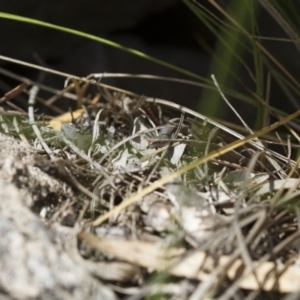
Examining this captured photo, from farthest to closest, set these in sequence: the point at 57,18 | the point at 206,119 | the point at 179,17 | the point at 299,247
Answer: the point at 179,17
the point at 57,18
the point at 206,119
the point at 299,247

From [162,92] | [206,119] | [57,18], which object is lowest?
[162,92]

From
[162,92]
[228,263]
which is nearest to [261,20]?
[162,92]

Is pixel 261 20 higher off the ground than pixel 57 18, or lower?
higher

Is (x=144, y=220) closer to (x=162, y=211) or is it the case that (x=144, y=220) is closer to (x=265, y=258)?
(x=162, y=211)

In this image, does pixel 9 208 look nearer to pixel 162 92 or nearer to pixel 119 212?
pixel 119 212

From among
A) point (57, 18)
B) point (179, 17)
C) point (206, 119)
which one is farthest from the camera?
point (179, 17)

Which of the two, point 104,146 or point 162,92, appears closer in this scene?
point 104,146

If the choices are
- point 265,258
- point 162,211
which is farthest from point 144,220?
point 265,258
